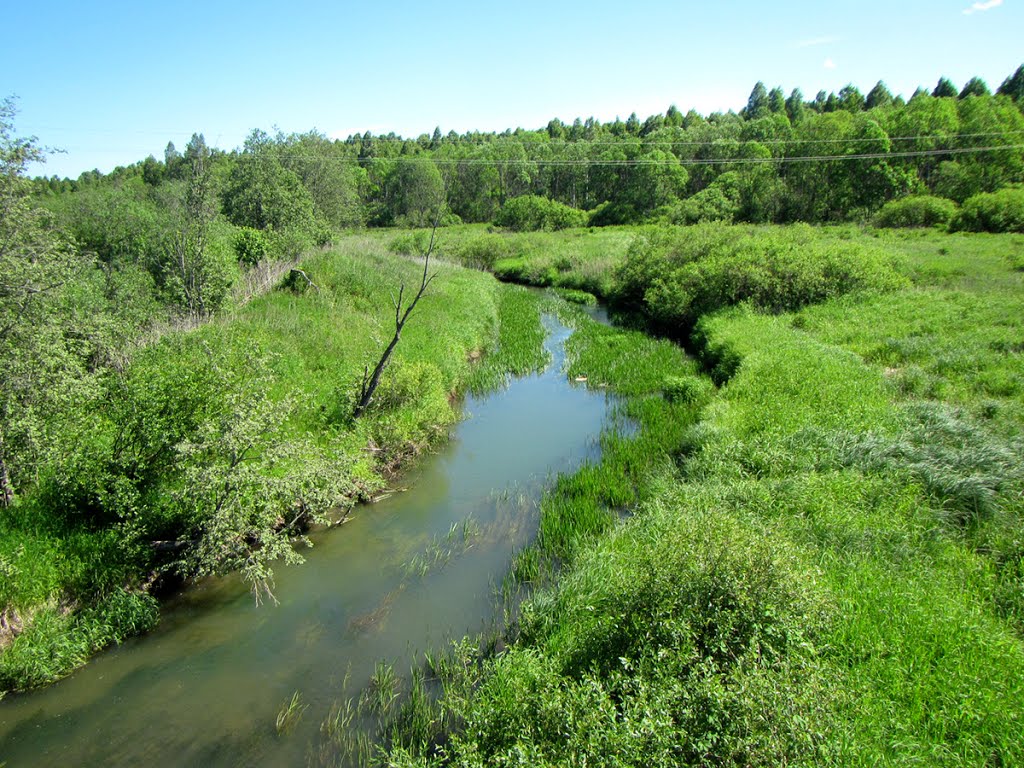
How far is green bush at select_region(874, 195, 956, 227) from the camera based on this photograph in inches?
1645

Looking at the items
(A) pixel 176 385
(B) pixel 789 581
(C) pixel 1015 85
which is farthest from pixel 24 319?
(C) pixel 1015 85

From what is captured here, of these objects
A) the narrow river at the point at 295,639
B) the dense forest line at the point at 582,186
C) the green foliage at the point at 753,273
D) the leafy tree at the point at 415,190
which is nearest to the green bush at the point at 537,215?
the dense forest line at the point at 582,186

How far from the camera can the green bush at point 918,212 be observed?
41781 millimetres

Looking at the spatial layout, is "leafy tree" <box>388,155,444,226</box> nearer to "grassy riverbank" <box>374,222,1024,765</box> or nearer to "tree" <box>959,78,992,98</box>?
"grassy riverbank" <box>374,222,1024,765</box>

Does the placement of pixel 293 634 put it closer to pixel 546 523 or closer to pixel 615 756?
pixel 546 523

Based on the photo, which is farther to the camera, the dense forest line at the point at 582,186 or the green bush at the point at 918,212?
Result: the green bush at the point at 918,212

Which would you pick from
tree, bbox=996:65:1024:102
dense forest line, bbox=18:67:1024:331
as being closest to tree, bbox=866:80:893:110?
dense forest line, bbox=18:67:1024:331

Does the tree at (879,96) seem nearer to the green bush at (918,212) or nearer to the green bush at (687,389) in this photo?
the green bush at (918,212)

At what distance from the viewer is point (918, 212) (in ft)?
141

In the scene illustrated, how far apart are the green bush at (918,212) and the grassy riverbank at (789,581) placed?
1193 inches

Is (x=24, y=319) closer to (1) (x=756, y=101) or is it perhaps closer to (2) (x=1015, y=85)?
(2) (x=1015, y=85)

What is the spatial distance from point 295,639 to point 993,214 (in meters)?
50.3

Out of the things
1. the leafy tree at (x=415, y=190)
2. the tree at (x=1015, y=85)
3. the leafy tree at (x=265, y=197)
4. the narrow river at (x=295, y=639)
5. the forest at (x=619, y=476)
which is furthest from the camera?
the leafy tree at (x=415, y=190)

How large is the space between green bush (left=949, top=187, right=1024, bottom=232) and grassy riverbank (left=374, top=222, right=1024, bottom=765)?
89.5 feet
